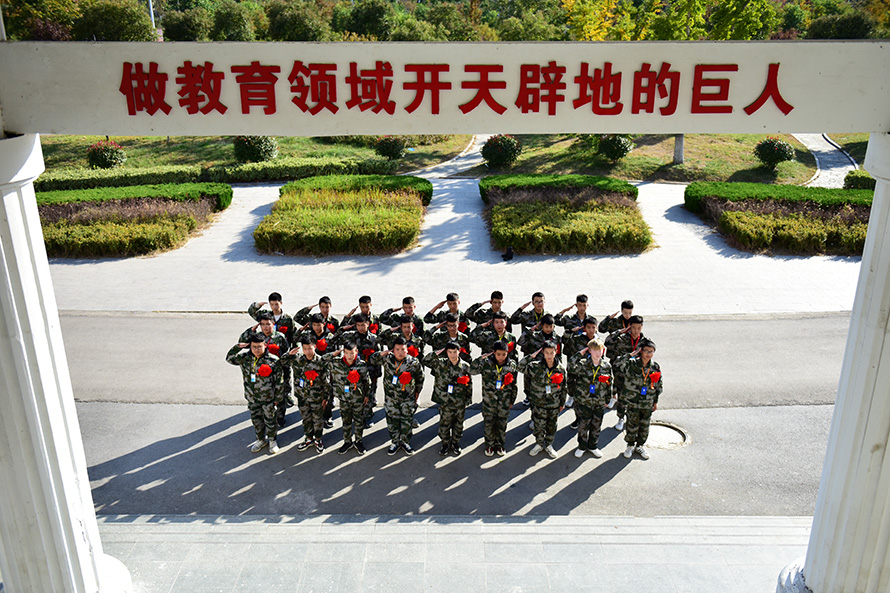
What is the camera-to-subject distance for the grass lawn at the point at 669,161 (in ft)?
69.2

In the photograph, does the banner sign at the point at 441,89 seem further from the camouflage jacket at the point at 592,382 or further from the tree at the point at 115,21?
the tree at the point at 115,21

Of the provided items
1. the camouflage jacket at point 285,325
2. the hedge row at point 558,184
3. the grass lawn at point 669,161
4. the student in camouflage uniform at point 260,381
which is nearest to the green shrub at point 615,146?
the grass lawn at point 669,161

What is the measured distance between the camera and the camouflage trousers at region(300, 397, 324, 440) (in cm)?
784

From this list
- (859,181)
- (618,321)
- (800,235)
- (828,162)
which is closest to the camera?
(618,321)

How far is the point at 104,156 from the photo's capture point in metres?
21.7

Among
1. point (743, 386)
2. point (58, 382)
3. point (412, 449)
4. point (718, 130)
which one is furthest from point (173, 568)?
point (743, 386)

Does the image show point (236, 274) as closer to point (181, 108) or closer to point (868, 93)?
point (181, 108)

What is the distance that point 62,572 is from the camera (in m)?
4.62

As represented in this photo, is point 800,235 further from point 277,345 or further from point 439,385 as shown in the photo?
point 277,345

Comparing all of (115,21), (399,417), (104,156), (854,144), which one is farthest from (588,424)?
(115,21)

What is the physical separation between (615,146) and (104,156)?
52.7ft

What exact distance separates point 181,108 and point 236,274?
9872 millimetres

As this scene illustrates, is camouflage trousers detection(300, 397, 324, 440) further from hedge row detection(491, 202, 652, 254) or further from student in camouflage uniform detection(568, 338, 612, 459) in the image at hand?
hedge row detection(491, 202, 652, 254)

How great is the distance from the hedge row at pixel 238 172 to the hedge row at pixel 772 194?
8.77 m
